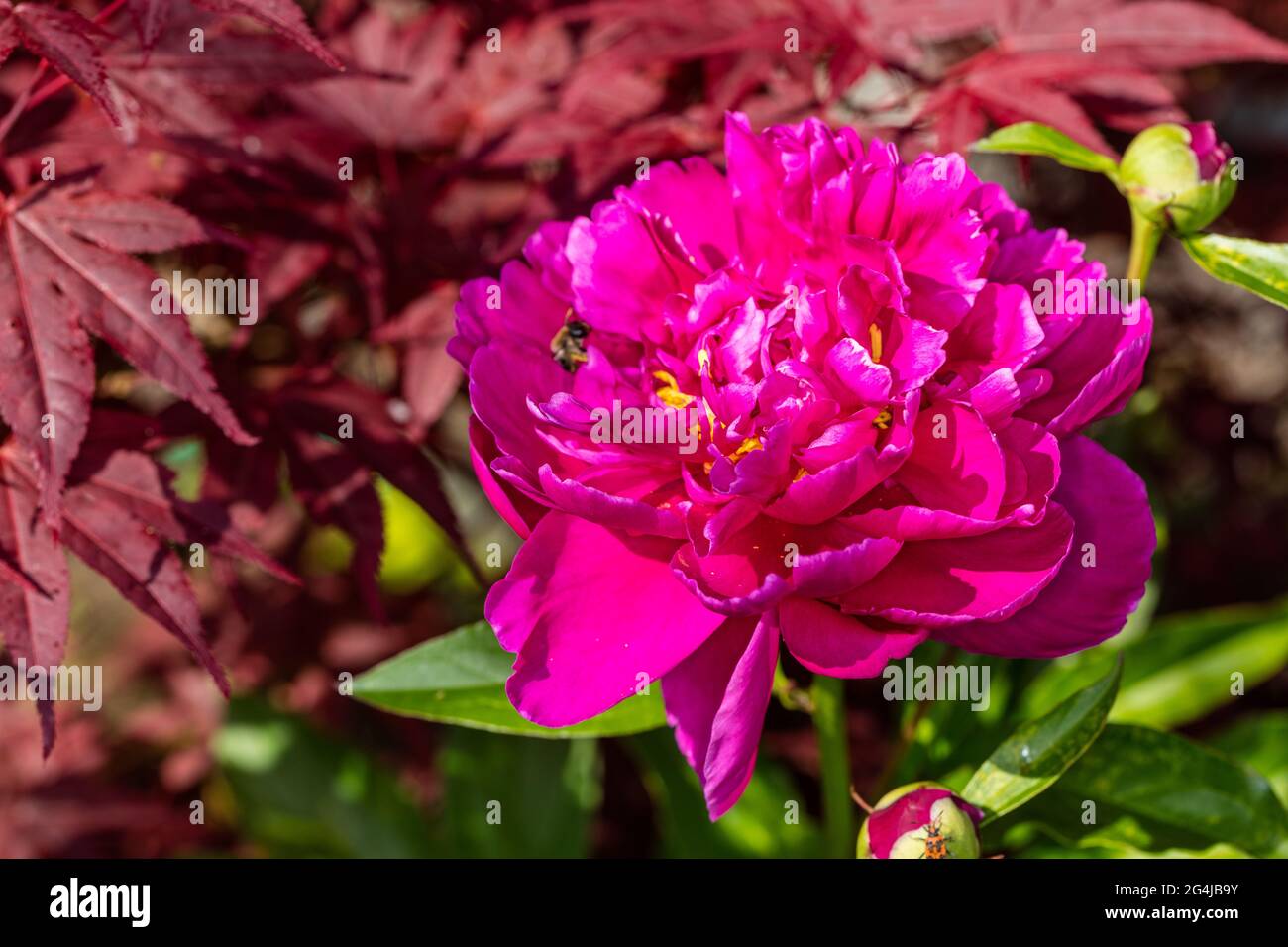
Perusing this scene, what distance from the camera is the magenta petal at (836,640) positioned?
27.4 inches

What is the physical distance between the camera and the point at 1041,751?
0.81 meters

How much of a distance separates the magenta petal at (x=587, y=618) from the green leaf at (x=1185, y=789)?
0.44m

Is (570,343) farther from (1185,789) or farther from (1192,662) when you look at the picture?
(1192,662)

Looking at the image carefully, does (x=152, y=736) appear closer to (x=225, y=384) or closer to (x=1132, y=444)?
(x=225, y=384)

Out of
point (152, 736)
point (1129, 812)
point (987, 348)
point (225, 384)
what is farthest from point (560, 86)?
point (152, 736)

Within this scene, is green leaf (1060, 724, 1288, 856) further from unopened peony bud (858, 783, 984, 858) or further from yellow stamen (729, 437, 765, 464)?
yellow stamen (729, 437, 765, 464)

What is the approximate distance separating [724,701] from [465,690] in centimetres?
32

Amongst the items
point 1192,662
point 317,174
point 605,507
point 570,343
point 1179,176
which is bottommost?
point 1192,662

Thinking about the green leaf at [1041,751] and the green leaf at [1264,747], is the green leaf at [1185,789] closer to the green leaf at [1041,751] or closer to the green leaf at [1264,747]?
the green leaf at [1041,751]

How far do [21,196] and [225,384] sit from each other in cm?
24

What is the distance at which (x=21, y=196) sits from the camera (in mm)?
919

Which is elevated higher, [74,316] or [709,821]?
[74,316]

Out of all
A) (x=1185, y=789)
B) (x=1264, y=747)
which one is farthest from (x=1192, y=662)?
(x=1185, y=789)

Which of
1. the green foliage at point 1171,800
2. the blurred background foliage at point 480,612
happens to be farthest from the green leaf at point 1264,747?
the green foliage at point 1171,800
